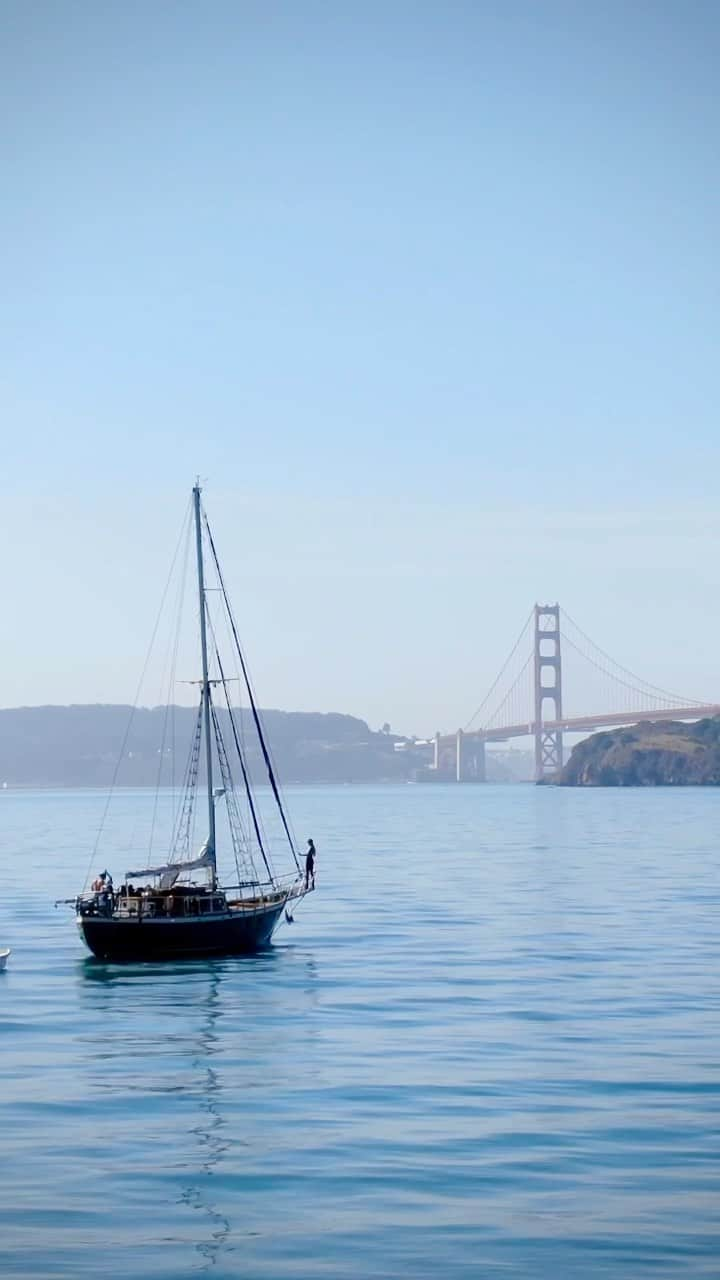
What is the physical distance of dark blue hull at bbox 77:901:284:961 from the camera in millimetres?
42594

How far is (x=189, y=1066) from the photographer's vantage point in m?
27.3

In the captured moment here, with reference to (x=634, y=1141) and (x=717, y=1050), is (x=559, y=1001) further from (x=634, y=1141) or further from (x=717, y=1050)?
(x=634, y=1141)

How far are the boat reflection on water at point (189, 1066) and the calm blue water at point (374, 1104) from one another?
0.23ft

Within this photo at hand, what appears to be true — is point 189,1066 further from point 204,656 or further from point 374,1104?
point 204,656

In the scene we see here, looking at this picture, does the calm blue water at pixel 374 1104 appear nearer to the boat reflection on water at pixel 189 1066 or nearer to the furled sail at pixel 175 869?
the boat reflection on water at pixel 189 1066

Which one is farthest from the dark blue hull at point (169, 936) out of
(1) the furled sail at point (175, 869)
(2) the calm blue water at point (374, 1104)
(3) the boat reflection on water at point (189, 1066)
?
(1) the furled sail at point (175, 869)

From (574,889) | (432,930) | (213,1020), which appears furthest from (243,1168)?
(574,889)

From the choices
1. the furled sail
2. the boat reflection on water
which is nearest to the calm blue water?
the boat reflection on water

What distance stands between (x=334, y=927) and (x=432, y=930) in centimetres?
330

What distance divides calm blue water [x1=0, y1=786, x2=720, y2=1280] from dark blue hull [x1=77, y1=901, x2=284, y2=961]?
85cm

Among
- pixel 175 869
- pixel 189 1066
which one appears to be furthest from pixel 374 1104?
pixel 175 869

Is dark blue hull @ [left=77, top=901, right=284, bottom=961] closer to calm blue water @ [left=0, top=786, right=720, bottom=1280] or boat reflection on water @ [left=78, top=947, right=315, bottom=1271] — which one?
boat reflection on water @ [left=78, top=947, right=315, bottom=1271]

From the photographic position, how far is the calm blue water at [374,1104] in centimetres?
1741

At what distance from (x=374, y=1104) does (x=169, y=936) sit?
19.7 m
